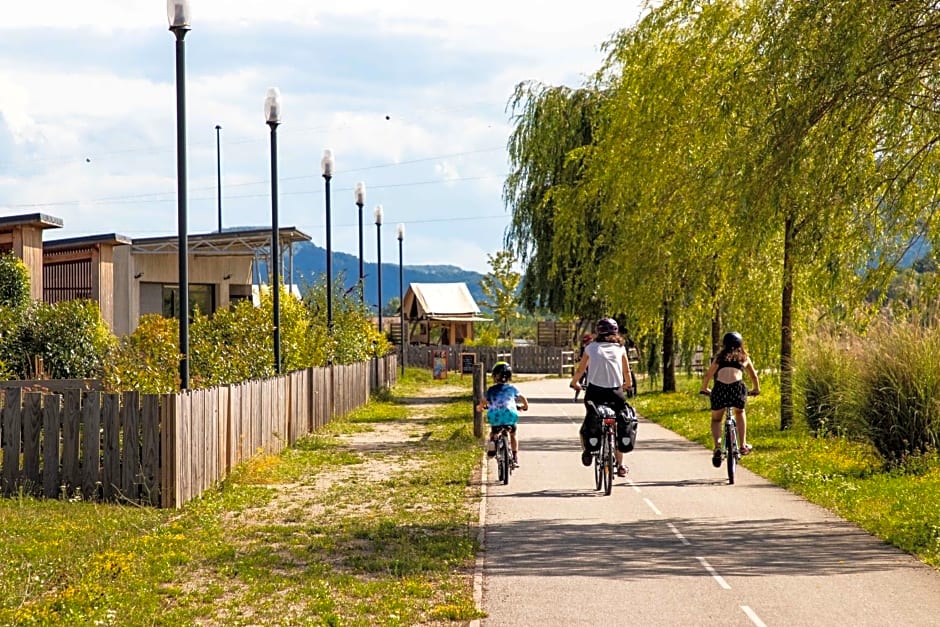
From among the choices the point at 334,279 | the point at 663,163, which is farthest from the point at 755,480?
the point at 334,279

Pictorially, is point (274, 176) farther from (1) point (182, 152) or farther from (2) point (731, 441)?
(2) point (731, 441)

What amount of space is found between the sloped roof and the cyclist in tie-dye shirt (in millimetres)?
70158

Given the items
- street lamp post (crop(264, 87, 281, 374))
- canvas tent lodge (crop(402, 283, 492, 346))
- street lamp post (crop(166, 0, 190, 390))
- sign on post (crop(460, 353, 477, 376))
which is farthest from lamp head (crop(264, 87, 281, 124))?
canvas tent lodge (crop(402, 283, 492, 346))

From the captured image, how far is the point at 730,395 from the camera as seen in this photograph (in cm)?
1489

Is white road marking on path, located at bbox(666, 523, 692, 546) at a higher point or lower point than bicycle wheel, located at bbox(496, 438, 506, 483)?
lower

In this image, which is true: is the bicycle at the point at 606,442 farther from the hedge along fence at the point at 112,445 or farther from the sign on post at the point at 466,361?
the sign on post at the point at 466,361

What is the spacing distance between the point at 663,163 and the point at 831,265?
833cm

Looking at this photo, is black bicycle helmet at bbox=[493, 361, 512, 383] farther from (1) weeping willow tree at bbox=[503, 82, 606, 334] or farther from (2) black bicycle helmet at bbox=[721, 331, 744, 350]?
(1) weeping willow tree at bbox=[503, 82, 606, 334]

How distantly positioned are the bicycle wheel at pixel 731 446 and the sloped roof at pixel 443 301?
7067cm

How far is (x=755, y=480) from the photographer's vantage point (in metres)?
15.5

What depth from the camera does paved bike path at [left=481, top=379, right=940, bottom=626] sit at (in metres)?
8.16

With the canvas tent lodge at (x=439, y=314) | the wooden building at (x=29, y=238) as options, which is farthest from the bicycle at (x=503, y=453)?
the canvas tent lodge at (x=439, y=314)

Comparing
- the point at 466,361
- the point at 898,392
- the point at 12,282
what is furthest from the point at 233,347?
the point at 466,361

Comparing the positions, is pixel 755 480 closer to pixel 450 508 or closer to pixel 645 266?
pixel 450 508
